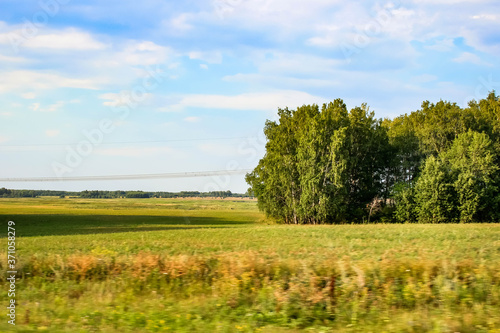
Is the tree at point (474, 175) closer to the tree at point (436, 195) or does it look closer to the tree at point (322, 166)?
the tree at point (436, 195)

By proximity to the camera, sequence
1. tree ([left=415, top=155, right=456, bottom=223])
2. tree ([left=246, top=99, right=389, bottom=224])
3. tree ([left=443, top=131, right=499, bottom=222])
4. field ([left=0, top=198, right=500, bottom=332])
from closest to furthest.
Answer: field ([left=0, top=198, right=500, bottom=332]), tree ([left=443, top=131, right=499, bottom=222]), tree ([left=415, top=155, right=456, bottom=223]), tree ([left=246, top=99, right=389, bottom=224])

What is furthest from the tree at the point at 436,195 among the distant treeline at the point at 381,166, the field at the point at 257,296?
the field at the point at 257,296

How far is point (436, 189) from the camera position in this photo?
192ft

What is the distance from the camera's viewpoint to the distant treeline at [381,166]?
5925cm

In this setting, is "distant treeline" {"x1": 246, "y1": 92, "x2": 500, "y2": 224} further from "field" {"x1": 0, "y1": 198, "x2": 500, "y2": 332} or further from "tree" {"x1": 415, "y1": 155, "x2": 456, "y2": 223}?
"field" {"x1": 0, "y1": 198, "x2": 500, "y2": 332}

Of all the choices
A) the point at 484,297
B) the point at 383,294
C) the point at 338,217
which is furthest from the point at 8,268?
the point at 338,217

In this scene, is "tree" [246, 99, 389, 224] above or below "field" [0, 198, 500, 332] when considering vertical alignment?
above

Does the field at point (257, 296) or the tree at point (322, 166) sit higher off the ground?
the tree at point (322, 166)

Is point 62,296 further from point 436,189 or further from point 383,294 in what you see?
point 436,189

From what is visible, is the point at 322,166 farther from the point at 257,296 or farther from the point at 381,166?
the point at 257,296

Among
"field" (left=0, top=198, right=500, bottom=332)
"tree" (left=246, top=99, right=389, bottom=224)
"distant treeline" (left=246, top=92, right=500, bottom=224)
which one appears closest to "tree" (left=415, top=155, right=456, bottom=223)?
"distant treeline" (left=246, top=92, right=500, bottom=224)

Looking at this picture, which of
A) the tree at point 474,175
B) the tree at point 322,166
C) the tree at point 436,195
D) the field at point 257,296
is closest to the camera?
the field at point 257,296

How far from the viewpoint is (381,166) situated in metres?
69.2

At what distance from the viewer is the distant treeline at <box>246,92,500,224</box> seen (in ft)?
194
